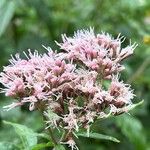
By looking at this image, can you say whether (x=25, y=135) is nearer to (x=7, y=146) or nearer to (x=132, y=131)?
(x=7, y=146)

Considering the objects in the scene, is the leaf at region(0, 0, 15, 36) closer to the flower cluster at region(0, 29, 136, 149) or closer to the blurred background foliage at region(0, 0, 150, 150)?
the blurred background foliage at region(0, 0, 150, 150)

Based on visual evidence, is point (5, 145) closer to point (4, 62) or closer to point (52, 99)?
point (52, 99)

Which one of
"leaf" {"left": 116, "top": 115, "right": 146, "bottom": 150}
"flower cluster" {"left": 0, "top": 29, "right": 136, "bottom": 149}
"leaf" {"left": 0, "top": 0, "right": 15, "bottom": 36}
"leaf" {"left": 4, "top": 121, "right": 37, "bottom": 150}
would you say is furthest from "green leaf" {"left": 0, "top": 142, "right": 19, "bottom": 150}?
"leaf" {"left": 116, "top": 115, "right": 146, "bottom": 150}

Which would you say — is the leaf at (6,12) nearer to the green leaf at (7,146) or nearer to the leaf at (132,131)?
the leaf at (132,131)

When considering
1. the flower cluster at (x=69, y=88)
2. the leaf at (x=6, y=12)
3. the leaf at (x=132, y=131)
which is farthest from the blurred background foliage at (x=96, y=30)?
the flower cluster at (x=69, y=88)

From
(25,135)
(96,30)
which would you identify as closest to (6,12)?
(96,30)

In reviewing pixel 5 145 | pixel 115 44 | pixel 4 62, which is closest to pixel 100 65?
pixel 115 44

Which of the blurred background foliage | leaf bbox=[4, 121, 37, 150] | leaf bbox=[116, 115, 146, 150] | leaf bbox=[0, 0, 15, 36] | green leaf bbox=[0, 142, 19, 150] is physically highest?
the blurred background foliage
